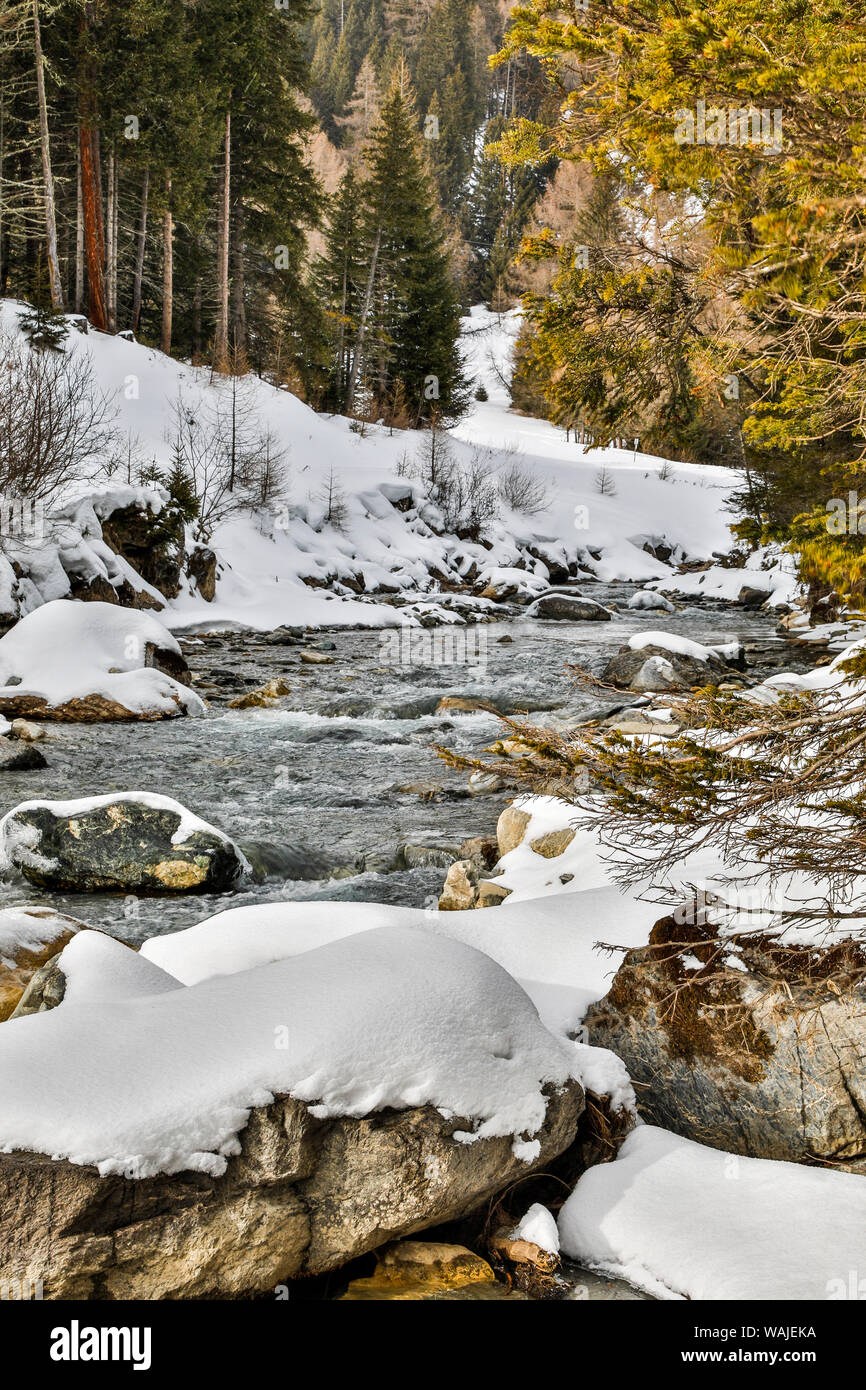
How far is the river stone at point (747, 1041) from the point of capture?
333 cm

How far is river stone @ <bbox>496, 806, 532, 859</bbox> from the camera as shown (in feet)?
22.7

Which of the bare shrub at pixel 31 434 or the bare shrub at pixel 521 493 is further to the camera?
the bare shrub at pixel 521 493

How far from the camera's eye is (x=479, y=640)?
765 inches

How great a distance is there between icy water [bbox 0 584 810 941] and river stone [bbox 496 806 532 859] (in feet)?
1.75

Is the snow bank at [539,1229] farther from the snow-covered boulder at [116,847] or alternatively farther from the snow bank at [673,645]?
the snow bank at [673,645]

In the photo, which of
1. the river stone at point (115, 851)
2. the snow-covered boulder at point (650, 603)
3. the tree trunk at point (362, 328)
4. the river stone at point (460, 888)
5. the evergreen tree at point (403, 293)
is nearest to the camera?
the river stone at point (460, 888)

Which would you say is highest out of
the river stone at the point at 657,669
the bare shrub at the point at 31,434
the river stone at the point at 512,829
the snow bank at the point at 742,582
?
the bare shrub at the point at 31,434

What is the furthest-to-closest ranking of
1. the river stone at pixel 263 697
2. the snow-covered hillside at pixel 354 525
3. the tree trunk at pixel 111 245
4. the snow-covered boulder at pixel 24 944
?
1. the tree trunk at pixel 111 245
2. the snow-covered hillside at pixel 354 525
3. the river stone at pixel 263 697
4. the snow-covered boulder at pixel 24 944

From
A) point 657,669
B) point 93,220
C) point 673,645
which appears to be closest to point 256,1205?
point 657,669

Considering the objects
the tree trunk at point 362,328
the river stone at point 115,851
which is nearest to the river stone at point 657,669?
the river stone at point 115,851

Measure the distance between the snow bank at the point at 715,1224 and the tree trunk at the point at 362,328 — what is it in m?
36.6

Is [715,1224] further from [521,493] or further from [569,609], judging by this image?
[521,493]
